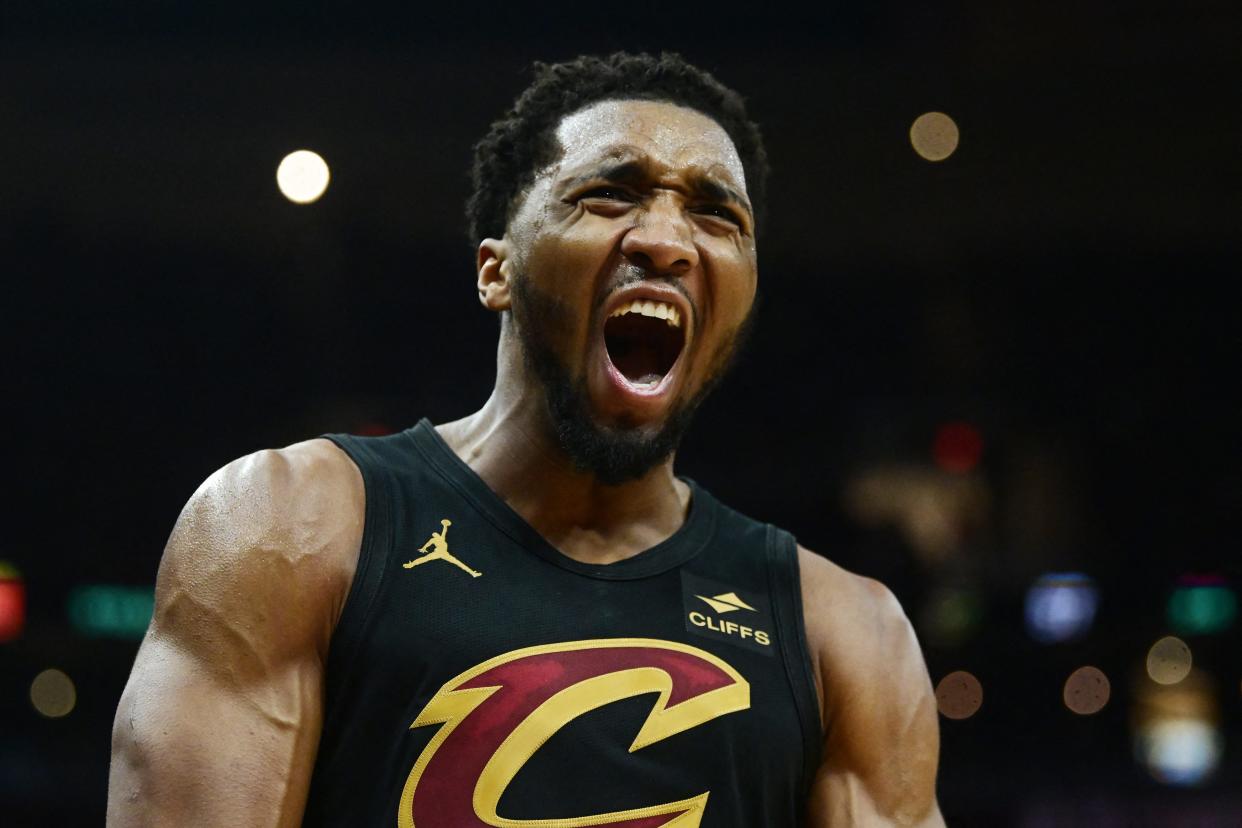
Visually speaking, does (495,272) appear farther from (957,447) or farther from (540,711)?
(957,447)

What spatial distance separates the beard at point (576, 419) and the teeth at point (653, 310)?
0.23ft

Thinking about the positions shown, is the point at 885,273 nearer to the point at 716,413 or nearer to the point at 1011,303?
the point at 1011,303

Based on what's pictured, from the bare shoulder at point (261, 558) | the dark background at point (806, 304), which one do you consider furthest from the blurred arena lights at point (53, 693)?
the bare shoulder at point (261, 558)

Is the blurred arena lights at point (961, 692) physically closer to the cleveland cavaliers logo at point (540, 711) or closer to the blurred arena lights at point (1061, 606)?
the blurred arena lights at point (1061, 606)

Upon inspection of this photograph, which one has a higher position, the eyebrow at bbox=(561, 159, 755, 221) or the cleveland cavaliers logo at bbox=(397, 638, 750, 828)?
the eyebrow at bbox=(561, 159, 755, 221)

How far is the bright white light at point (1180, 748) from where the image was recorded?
5.98 meters

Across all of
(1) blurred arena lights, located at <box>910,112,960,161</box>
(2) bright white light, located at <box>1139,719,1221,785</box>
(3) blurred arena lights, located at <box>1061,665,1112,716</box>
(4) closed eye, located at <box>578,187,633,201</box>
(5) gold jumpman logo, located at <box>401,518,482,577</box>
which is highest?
(1) blurred arena lights, located at <box>910,112,960,161</box>

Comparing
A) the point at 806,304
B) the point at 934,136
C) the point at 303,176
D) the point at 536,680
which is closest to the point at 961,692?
the point at 806,304

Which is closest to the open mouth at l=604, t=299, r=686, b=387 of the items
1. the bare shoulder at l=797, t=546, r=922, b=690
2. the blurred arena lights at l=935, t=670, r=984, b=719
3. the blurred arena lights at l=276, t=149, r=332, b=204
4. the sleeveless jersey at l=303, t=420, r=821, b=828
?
the sleeveless jersey at l=303, t=420, r=821, b=828

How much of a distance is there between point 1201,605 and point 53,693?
4871 mm

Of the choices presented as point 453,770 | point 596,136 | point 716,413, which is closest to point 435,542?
point 453,770

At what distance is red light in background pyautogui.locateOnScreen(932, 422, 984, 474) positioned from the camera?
6555 mm

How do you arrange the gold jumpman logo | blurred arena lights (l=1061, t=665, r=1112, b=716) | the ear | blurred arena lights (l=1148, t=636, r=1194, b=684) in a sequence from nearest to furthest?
the gold jumpman logo < the ear < blurred arena lights (l=1061, t=665, r=1112, b=716) < blurred arena lights (l=1148, t=636, r=1194, b=684)

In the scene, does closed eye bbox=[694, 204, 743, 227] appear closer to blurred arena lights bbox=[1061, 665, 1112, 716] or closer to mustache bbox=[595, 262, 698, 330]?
mustache bbox=[595, 262, 698, 330]
